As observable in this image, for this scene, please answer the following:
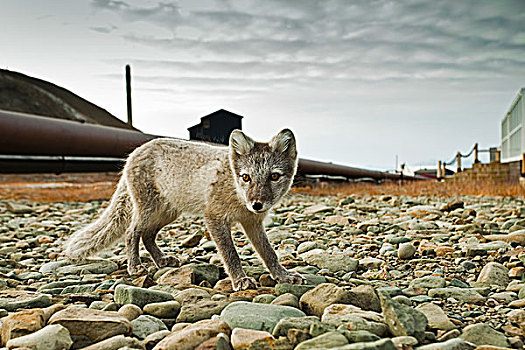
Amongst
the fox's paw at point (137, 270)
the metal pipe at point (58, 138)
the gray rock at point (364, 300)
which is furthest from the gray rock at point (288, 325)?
the metal pipe at point (58, 138)

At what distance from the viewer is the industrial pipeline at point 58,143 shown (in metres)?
6.98

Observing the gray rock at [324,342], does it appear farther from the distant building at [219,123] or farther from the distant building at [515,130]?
the distant building at [515,130]

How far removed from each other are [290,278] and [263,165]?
35.0 inches

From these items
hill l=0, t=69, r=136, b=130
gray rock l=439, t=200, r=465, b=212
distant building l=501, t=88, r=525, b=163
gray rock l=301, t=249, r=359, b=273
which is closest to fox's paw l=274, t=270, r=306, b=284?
gray rock l=301, t=249, r=359, b=273

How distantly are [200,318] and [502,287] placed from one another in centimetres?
217

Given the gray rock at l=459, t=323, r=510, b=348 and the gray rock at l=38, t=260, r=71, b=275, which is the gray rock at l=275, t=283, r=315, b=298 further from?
the gray rock at l=38, t=260, r=71, b=275

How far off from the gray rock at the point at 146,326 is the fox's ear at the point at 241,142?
1.45 metres

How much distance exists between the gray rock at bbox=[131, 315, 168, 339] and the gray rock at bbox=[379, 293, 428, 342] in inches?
48.2

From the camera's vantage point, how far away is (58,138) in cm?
764

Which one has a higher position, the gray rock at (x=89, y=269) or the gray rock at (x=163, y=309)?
the gray rock at (x=163, y=309)

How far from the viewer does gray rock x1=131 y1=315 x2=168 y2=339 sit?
8.05 feet

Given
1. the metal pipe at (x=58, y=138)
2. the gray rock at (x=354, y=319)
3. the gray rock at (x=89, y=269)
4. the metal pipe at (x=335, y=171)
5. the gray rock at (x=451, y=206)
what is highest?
the metal pipe at (x=58, y=138)

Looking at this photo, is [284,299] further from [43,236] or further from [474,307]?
[43,236]

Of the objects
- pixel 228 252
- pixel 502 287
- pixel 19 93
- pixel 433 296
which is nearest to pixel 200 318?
pixel 228 252
